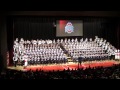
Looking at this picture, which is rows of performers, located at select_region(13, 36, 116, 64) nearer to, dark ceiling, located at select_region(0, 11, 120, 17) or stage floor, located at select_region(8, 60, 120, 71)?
stage floor, located at select_region(8, 60, 120, 71)

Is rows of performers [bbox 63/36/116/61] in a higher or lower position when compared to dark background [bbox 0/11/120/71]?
lower

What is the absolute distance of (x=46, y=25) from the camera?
58.6 ft

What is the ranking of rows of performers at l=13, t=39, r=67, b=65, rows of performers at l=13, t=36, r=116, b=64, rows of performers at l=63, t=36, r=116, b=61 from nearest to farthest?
rows of performers at l=13, t=39, r=67, b=65 → rows of performers at l=13, t=36, r=116, b=64 → rows of performers at l=63, t=36, r=116, b=61

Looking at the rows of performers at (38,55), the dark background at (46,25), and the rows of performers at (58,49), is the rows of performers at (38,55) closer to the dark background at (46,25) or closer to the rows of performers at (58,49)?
the rows of performers at (58,49)

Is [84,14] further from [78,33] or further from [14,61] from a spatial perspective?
[14,61]

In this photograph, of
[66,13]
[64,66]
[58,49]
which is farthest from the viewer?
[66,13]

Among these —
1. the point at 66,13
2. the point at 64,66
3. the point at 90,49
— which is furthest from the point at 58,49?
the point at 66,13

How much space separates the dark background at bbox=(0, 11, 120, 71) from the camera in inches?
611

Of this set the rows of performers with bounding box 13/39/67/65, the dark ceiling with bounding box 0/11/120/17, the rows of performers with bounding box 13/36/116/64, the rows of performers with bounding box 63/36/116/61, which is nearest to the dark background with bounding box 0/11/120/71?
the dark ceiling with bounding box 0/11/120/17

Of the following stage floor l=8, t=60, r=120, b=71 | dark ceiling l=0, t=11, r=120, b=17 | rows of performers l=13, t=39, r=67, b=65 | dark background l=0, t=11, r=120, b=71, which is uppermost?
dark ceiling l=0, t=11, r=120, b=17

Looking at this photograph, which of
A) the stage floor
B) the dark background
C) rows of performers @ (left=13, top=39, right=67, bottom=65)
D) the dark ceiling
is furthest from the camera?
the dark ceiling

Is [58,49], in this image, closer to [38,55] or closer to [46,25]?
[38,55]

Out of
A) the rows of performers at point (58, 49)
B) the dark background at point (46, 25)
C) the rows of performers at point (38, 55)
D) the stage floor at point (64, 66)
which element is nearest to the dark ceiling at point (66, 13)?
the dark background at point (46, 25)

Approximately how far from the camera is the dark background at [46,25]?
1552cm
